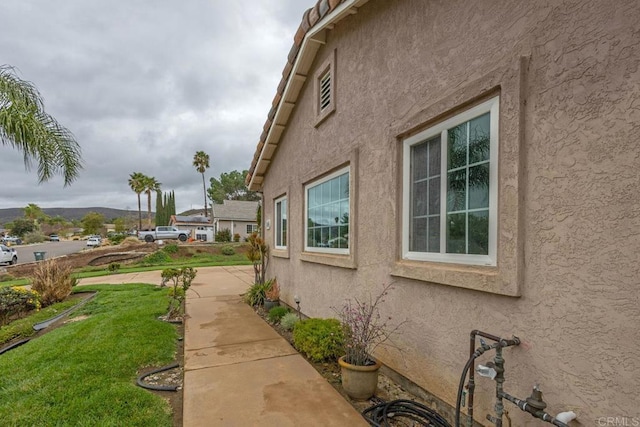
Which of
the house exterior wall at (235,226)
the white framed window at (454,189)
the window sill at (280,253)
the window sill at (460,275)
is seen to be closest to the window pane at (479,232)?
the white framed window at (454,189)

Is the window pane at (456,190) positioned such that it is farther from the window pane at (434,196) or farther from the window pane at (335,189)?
the window pane at (335,189)

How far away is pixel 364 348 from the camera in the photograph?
3.43 m

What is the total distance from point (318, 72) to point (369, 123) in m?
2.25

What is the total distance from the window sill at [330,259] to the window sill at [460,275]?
3.57 ft

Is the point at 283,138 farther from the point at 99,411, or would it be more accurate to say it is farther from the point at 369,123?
the point at 99,411

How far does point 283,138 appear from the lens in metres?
7.71

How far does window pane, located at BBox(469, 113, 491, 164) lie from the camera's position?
2627 millimetres

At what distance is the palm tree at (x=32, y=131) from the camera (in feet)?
24.9

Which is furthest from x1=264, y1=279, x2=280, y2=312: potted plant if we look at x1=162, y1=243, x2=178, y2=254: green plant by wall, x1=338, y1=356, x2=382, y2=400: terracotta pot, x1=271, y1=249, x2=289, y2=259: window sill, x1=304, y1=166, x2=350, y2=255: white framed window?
x1=162, y1=243, x2=178, y2=254: green plant by wall

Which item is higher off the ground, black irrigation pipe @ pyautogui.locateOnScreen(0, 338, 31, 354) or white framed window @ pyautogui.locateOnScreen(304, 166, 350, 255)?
white framed window @ pyautogui.locateOnScreen(304, 166, 350, 255)

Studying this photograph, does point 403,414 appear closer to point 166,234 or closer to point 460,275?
point 460,275

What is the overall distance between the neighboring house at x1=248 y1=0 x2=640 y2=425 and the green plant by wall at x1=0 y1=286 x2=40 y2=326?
8.93 m

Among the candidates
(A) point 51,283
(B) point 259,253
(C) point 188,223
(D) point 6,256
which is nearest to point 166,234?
(C) point 188,223

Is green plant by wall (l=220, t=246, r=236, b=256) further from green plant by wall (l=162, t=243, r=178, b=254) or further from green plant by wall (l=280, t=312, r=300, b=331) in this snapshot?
green plant by wall (l=280, t=312, r=300, b=331)
